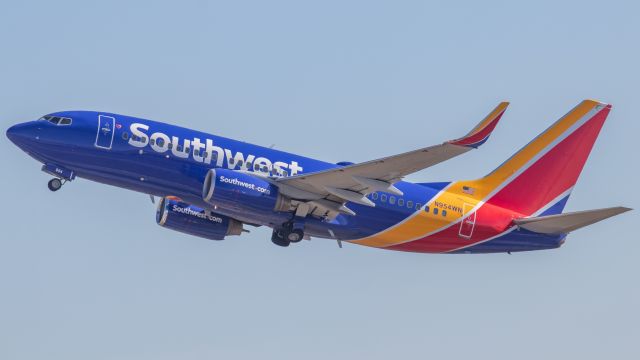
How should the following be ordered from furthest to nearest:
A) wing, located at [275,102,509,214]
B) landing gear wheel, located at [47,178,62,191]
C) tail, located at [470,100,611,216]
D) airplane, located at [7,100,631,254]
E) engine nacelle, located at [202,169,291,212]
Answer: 1. tail, located at [470,100,611,216]
2. landing gear wheel, located at [47,178,62,191]
3. airplane, located at [7,100,631,254]
4. engine nacelle, located at [202,169,291,212]
5. wing, located at [275,102,509,214]

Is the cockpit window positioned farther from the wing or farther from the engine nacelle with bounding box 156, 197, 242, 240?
the wing

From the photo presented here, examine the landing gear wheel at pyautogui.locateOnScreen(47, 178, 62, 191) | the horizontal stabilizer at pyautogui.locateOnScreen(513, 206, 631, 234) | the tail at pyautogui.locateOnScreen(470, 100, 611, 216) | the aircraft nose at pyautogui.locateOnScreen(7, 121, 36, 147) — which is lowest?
the landing gear wheel at pyautogui.locateOnScreen(47, 178, 62, 191)

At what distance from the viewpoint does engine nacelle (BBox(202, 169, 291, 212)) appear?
4572cm

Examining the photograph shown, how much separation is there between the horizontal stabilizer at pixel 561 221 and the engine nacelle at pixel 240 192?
37.0ft

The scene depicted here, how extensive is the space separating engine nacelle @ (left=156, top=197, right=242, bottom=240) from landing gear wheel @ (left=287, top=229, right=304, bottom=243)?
14.2 ft

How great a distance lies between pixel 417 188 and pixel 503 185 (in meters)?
4.55

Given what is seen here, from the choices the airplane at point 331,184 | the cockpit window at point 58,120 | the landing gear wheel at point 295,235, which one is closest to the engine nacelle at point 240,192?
the airplane at point 331,184

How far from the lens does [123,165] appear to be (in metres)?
46.4

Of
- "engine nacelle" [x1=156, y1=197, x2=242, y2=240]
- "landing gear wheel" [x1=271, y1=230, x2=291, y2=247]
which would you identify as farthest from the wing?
"engine nacelle" [x1=156, y1=197, x2=242, y2=240]

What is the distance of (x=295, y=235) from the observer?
4912 centimetres

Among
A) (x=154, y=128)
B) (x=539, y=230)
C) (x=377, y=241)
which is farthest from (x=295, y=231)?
(x=539, y=230)

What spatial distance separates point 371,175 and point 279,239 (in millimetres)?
6313

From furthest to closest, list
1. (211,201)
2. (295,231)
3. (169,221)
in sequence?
(169,221)
(295,231)
(211,201)

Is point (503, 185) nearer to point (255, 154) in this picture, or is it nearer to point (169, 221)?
point (255, 154)
